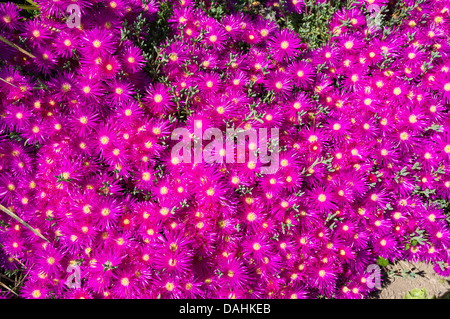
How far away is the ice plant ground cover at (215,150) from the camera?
1753mm

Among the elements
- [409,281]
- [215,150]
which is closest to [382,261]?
[409,281]

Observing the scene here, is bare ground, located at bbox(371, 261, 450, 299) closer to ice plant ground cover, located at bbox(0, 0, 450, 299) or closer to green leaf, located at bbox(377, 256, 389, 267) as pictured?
green leaf, located at bbox(377, 256, 389, 267)

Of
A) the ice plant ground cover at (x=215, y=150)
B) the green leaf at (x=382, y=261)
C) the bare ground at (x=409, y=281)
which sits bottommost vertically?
the bare ground at (x=409, y=281)

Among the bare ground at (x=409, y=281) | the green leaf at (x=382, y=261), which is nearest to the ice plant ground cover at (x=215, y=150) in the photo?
the green leaf at (x=382, y=261)

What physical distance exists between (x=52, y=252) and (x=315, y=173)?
5.18ft

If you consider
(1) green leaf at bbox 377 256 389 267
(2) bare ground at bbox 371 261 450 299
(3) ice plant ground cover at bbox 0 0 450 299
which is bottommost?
(2) bare ground at bbox 371 261 450 299

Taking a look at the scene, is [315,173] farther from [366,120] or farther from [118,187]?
[118,187]

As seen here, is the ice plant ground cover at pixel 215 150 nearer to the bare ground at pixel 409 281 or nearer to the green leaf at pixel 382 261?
the green leaf at pixel 382 261

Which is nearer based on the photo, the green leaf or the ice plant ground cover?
the ice plant ground cover

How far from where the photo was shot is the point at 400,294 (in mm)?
2383

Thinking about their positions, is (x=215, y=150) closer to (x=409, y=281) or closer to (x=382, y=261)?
(x=382, y=261)

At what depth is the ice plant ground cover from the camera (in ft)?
5.75

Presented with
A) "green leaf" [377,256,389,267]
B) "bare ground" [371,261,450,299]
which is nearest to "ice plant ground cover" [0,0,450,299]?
"green leaf" [377,256,389,267]
